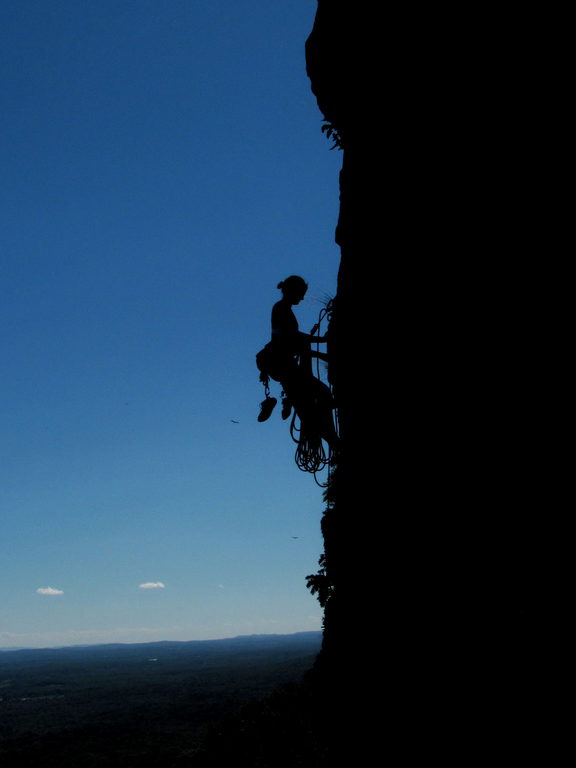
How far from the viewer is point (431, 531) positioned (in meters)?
2.87

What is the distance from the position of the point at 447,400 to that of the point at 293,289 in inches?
156

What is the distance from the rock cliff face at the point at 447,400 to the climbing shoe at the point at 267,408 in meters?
2.68

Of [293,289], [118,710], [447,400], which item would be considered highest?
[293,289]

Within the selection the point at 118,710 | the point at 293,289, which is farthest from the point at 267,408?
the point at 118,710

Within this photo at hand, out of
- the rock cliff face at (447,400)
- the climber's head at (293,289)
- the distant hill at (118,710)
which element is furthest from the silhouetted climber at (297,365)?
the distant hill at (118,710)

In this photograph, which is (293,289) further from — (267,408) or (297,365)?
(267,408)

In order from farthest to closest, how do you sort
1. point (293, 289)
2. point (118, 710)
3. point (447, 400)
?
point (118, 710), point (293, 289), point (447, 400)

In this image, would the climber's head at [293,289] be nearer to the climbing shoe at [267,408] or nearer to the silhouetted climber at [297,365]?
the silhouetted climber at [297,365]

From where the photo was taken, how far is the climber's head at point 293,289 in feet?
21.4

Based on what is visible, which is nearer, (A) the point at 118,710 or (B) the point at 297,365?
(B) the point at 297,365

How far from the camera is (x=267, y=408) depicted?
6.85 metres

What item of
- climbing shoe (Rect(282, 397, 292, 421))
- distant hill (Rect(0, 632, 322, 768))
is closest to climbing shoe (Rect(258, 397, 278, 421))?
climbing shoe (Rect(282, 397, 292, 421))

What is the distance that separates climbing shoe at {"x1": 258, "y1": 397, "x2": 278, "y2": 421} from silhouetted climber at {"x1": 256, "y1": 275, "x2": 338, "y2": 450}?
0.60ft

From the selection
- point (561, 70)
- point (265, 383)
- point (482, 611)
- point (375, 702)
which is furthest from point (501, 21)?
point (265, 383)
